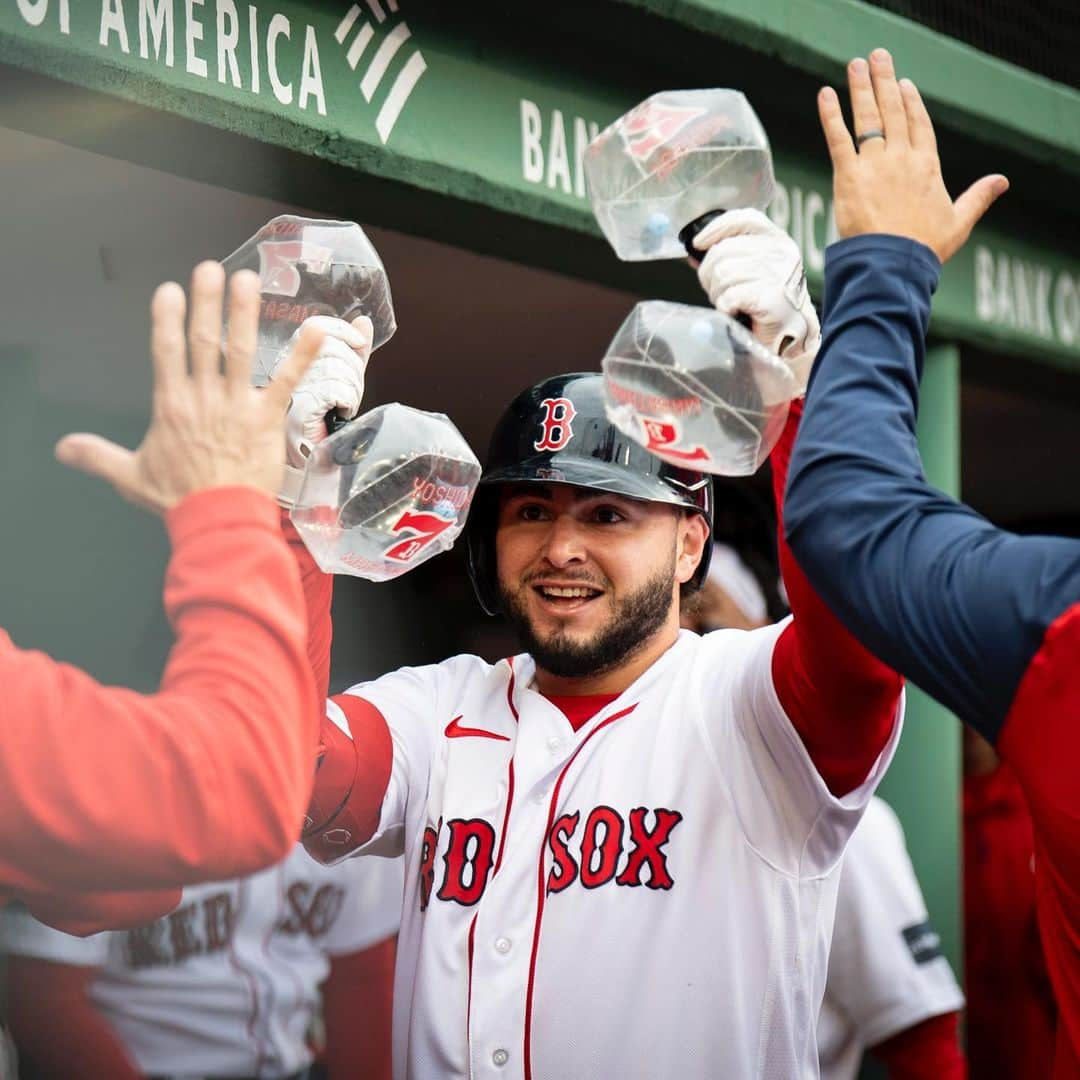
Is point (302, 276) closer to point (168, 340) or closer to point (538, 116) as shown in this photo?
point (168, 340)

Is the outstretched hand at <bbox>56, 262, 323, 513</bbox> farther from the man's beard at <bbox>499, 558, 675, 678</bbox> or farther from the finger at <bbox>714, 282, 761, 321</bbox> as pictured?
the man's beard at <bbox>499, 558, 675, 678</bbox>

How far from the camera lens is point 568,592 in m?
2.48

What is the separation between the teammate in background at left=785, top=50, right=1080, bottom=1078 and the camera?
1526mm

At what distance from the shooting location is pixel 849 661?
6.59 ft

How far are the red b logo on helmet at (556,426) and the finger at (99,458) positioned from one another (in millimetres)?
1099

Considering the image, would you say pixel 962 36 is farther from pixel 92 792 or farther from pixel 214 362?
pixel 92 792

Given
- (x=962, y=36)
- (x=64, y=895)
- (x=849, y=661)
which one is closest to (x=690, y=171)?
(x=849, y=661)

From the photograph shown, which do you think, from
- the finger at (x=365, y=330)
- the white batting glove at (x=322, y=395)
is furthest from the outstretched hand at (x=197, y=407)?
the finger at (x=365, y=330)

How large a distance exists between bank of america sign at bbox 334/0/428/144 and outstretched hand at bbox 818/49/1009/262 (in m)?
1.18

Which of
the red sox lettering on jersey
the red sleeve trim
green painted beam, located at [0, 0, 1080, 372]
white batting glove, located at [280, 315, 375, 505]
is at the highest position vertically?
green painted beam, located at [0, 0, 1080, 372]

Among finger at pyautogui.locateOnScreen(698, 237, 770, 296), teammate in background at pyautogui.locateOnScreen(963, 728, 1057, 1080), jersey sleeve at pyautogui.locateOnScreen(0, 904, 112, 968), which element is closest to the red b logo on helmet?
finger at pyautogui.locateOnScreen(698, 237, 770, 296)

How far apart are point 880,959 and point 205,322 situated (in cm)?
207

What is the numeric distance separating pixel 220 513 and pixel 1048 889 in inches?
38.9

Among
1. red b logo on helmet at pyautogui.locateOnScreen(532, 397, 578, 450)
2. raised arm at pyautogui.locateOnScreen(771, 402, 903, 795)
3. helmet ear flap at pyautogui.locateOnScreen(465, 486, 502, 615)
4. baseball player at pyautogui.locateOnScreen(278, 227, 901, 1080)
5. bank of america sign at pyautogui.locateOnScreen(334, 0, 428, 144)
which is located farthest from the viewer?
bank of america sign at pyautogui.locateOnScreen(334, 0, 428, 144)
